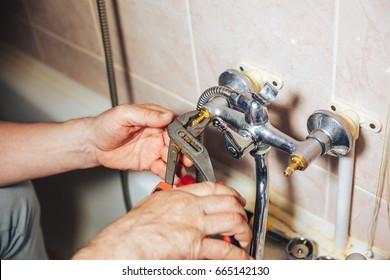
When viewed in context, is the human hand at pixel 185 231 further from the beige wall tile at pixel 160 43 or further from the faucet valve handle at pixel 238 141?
the beige wall tile at pixel 160 43

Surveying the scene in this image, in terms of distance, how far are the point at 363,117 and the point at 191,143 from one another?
18cm

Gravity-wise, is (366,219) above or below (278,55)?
below

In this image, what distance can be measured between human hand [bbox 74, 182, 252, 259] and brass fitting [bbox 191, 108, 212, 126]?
7 cm

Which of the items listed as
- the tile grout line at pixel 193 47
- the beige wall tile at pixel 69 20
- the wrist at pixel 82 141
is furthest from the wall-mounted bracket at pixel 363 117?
the beige wall tile at pixel 69 20

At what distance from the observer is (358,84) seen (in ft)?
1.68

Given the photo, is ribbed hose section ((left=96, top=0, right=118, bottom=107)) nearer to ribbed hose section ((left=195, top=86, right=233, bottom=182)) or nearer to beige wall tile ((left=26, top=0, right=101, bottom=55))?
beige wall tile ((left=26, top=0, right=101, bottom=55))

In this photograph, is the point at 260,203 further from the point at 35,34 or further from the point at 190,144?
the point at 35,34

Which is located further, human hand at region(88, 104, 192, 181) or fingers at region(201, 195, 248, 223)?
human hand at region(88, 104, 192, 181)

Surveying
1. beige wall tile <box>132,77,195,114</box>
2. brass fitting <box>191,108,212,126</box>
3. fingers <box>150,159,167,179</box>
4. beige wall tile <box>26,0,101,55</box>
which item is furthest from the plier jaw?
beige wall tile <box>26,0,101,55</box>

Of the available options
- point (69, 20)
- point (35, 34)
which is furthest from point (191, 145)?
point (35, 34)

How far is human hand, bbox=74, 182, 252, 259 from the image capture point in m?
0.51

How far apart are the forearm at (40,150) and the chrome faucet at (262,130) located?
0.25 meters

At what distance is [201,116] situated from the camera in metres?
0.54
